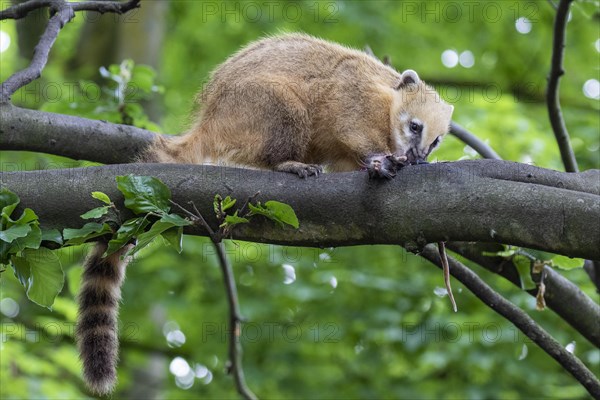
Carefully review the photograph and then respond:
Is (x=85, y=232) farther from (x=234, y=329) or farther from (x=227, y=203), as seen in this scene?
(x=234, y=329)

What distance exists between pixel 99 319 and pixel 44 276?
0.79 metres

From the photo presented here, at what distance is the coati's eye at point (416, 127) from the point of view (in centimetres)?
666

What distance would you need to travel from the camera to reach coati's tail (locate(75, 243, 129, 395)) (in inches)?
194

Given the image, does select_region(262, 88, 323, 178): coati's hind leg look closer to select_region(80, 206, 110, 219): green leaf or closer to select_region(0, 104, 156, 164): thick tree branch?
select_region(0, 104, 156, 164): thick tree branch

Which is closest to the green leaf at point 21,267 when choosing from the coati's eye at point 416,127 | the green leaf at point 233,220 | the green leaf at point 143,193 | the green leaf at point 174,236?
the green leaf at point 143,193

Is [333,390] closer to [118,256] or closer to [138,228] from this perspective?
[118,256]

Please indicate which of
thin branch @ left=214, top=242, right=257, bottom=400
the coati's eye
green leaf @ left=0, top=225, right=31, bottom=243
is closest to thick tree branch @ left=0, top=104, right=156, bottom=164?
thin branch @ left=214, top=242, right=257, bottom=400

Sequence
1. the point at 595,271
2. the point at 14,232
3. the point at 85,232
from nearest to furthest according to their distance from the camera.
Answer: the point at 14,232
the point at 85,232
the point at 595,271

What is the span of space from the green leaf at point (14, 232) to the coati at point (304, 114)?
1.10 m

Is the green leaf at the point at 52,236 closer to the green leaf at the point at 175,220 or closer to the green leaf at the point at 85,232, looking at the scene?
the green leaf at the point at 85,232

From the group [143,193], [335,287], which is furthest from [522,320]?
[335,287]

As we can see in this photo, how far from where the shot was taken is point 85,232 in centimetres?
435

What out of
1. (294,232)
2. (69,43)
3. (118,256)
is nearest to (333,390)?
(118,256)

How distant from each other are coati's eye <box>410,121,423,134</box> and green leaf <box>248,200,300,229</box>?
2.59 m
